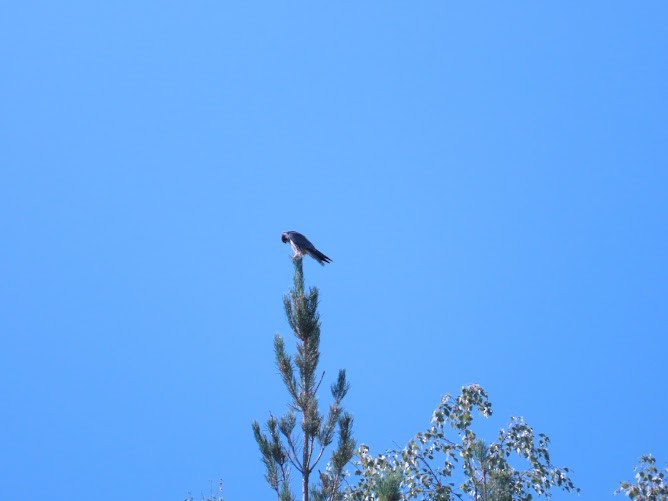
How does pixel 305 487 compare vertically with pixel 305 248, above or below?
below

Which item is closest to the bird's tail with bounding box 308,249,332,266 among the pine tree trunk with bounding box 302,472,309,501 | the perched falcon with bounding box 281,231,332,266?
the perched falcon with bounding box 281,231,332,266

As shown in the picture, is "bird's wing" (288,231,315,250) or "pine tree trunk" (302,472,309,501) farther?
"bird's wing" (288,231,315,250)

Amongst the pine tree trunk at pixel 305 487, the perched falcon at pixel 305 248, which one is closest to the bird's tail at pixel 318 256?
the perched falcon at pixel 305 248

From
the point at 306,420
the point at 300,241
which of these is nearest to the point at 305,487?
the point at 306,420

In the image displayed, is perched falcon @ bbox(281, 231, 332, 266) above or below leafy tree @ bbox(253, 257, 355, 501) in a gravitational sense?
above

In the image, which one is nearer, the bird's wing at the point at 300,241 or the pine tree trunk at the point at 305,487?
the pine tree trunk at the point at 305,487

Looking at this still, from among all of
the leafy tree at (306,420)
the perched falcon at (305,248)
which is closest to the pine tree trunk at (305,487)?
the leafy tree at (306,420)

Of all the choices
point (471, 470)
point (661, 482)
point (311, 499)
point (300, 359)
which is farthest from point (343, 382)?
point (661, 482)

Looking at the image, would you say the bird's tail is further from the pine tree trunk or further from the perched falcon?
the pine tree trunk

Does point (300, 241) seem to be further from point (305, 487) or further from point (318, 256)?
point (305, 487)

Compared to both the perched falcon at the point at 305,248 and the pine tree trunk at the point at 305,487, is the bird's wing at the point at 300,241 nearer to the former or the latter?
the perched falcon at the point at 305,248

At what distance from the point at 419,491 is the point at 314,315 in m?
5.11

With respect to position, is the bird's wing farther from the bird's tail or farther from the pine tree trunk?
the pine tree trunk

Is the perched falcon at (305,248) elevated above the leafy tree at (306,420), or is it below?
above
